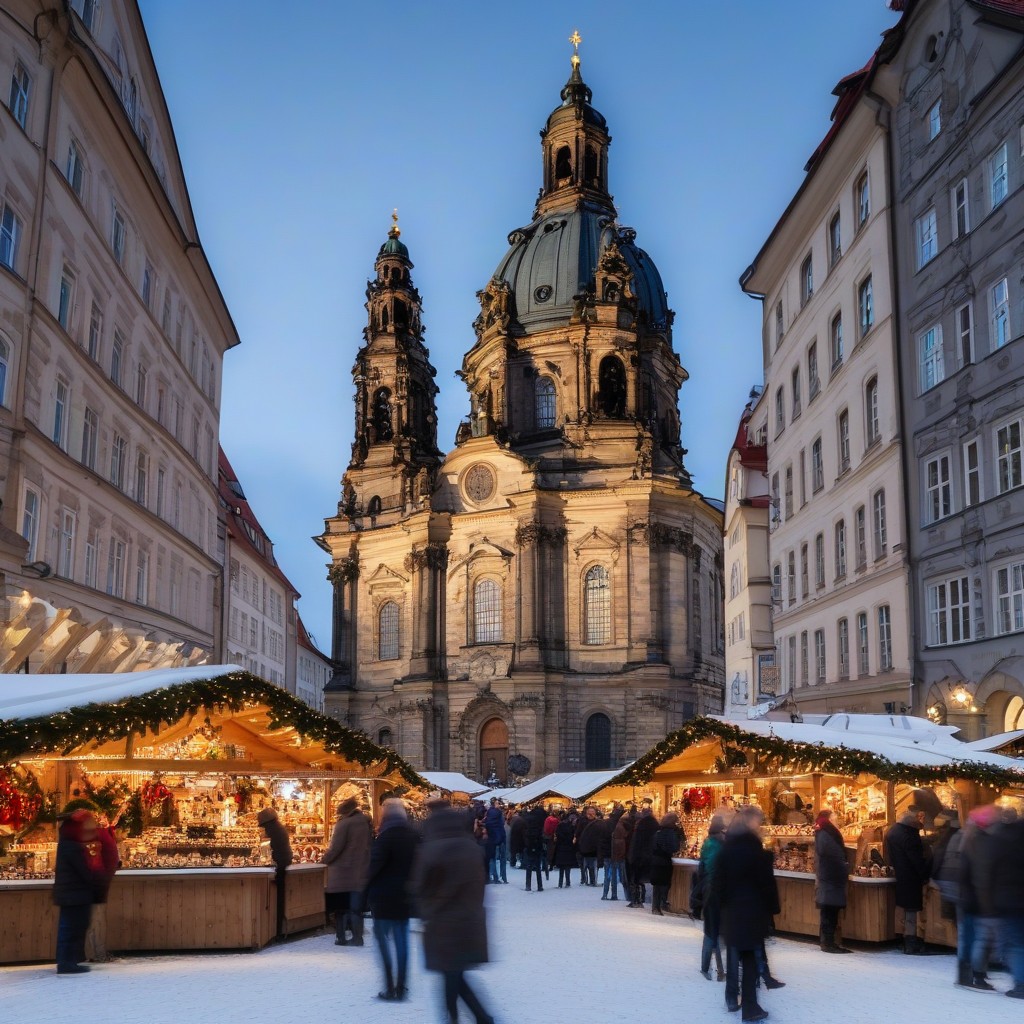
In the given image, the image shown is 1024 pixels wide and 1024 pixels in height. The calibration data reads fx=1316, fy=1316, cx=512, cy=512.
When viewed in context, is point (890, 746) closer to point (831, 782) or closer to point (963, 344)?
point (831, 782)

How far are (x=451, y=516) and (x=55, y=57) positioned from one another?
139 feet

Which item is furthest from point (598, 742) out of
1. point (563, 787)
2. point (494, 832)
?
point (494, 832)

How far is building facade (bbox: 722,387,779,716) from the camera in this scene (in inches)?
1781

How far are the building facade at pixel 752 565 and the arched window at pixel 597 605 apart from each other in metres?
10.8

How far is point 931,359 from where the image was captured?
2669 cm

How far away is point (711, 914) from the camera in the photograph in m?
13.0

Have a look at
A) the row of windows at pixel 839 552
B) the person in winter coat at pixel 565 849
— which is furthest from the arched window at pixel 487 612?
the person in winter coat at pixel 565 849

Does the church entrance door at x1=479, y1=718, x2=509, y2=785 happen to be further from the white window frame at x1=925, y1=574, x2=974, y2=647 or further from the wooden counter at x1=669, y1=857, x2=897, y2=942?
the wooden counter at x1=669, y1=857, x2=897, y2=942

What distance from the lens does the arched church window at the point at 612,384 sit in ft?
222

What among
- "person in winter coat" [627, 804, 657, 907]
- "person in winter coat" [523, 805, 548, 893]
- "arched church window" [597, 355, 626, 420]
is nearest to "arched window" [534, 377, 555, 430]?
"arched church window" [597, 355, 626, 420]

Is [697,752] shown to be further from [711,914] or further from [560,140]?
[560,140]

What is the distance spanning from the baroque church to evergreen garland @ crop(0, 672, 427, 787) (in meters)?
43.6

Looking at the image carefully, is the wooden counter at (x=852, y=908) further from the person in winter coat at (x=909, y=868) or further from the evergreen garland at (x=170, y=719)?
the evergreen garland at (x=170, y=719)

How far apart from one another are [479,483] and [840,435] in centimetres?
3408
